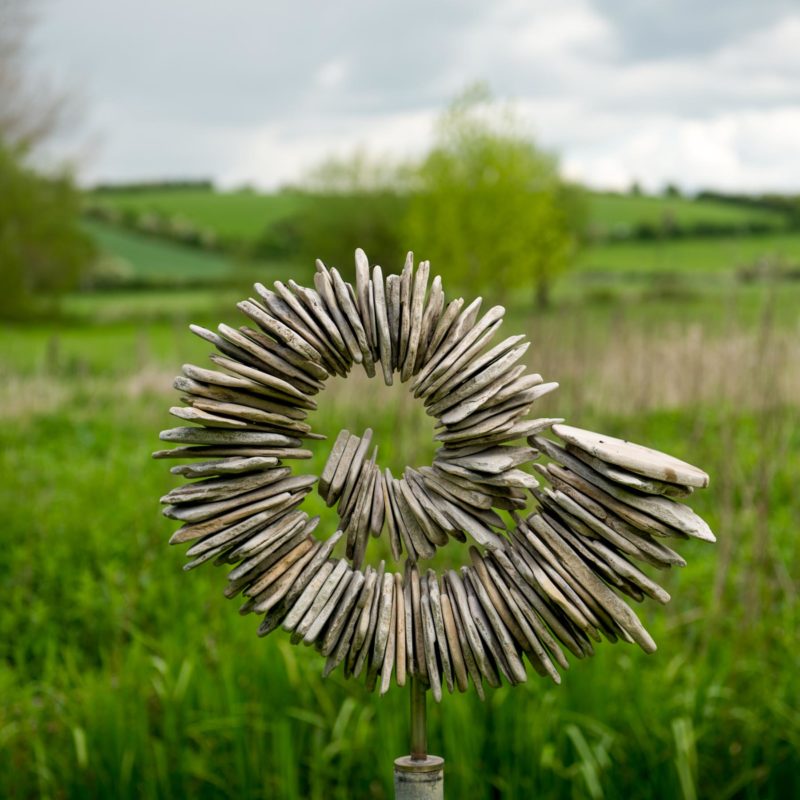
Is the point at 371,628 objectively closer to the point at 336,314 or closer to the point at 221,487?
the point at 221,487

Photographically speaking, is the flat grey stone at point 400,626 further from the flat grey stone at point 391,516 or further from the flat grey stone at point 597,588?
the flat grey stone at point 597,588

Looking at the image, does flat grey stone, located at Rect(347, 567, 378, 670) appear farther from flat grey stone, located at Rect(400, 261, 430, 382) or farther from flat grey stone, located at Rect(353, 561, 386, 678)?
flat grey stone, located at Rect(400, 261, 430, 382)

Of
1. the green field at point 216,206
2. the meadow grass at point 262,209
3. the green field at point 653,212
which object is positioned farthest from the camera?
the green field at point 216,206

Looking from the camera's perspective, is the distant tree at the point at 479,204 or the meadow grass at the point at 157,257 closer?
the distant tree at the point at 479,204

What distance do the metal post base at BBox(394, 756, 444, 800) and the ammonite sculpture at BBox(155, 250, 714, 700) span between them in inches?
3.8

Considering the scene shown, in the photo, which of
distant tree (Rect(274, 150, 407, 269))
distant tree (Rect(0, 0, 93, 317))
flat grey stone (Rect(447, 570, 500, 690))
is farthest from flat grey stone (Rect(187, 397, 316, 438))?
distant tree (Rect(274, 150, 407, 269))

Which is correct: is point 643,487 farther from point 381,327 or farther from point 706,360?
point 706,360

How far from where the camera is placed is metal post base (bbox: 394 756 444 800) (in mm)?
1019

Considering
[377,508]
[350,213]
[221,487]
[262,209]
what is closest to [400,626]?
[377,508]

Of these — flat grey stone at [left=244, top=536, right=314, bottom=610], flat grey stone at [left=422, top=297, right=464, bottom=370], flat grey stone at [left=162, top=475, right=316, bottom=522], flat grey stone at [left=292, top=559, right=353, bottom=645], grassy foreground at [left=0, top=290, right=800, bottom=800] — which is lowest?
grassy foreground at [left=0, top=290, right=800, bottom=800]

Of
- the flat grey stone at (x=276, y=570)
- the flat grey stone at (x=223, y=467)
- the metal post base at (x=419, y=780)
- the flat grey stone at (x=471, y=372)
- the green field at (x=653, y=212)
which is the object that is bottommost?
the metal post base at (x=419, y=780)

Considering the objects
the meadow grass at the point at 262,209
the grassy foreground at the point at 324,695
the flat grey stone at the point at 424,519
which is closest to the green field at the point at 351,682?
the grassy foreground at the point at 324,695

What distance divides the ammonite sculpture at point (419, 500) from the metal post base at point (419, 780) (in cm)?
10

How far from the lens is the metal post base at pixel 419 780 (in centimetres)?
102
